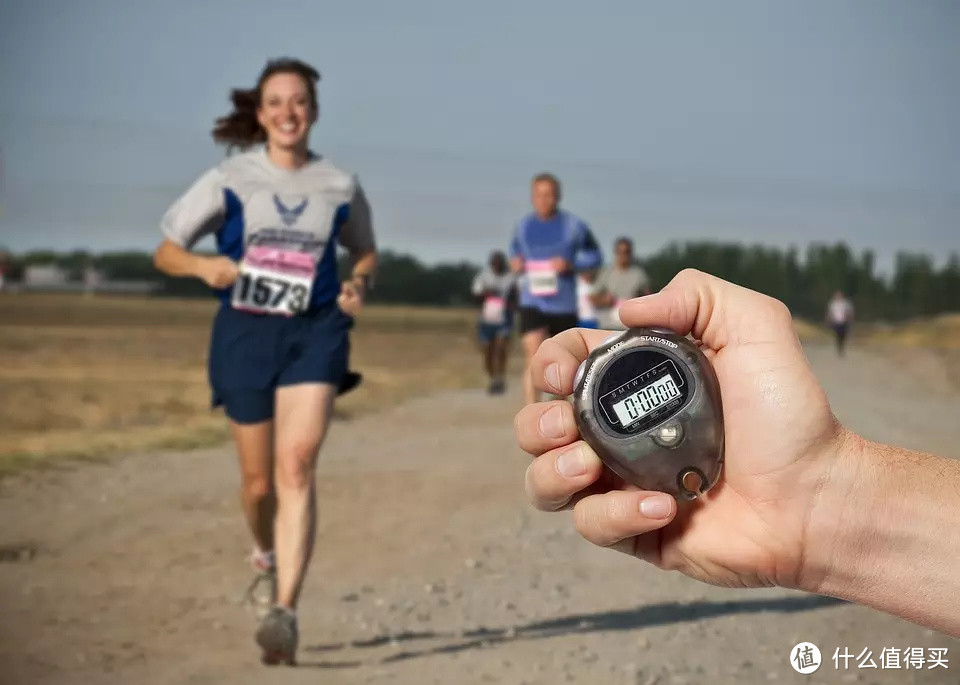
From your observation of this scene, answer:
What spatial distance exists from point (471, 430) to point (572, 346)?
36.1 feet

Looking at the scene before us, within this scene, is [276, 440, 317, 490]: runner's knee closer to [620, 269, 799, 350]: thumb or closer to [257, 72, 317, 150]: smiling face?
[257, 72, 317, 150]: smiling face

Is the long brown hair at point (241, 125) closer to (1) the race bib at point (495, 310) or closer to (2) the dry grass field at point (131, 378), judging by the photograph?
(2) the dry grass field at point (131, 378)

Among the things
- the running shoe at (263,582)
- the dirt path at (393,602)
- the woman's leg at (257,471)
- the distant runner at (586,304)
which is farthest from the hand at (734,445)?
the distant runner at (586,304)

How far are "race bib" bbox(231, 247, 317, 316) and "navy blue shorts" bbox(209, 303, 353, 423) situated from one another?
81 mm

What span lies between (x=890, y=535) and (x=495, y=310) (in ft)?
52.5

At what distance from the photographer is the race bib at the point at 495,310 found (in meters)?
18.1

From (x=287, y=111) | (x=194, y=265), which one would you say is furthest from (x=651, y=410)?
(x=287, y=111)

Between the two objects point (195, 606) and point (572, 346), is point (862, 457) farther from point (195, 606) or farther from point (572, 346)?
point (195, 606)

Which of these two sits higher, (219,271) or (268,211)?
(268,211)

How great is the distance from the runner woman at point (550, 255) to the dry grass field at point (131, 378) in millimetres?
3990

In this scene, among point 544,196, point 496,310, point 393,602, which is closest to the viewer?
point 393,602

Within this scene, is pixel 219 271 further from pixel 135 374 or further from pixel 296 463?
pixel 135 374

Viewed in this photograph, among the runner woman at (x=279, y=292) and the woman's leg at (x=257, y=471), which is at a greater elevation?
the runner woman at (x=279, y=292)

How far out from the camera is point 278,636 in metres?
5.17
